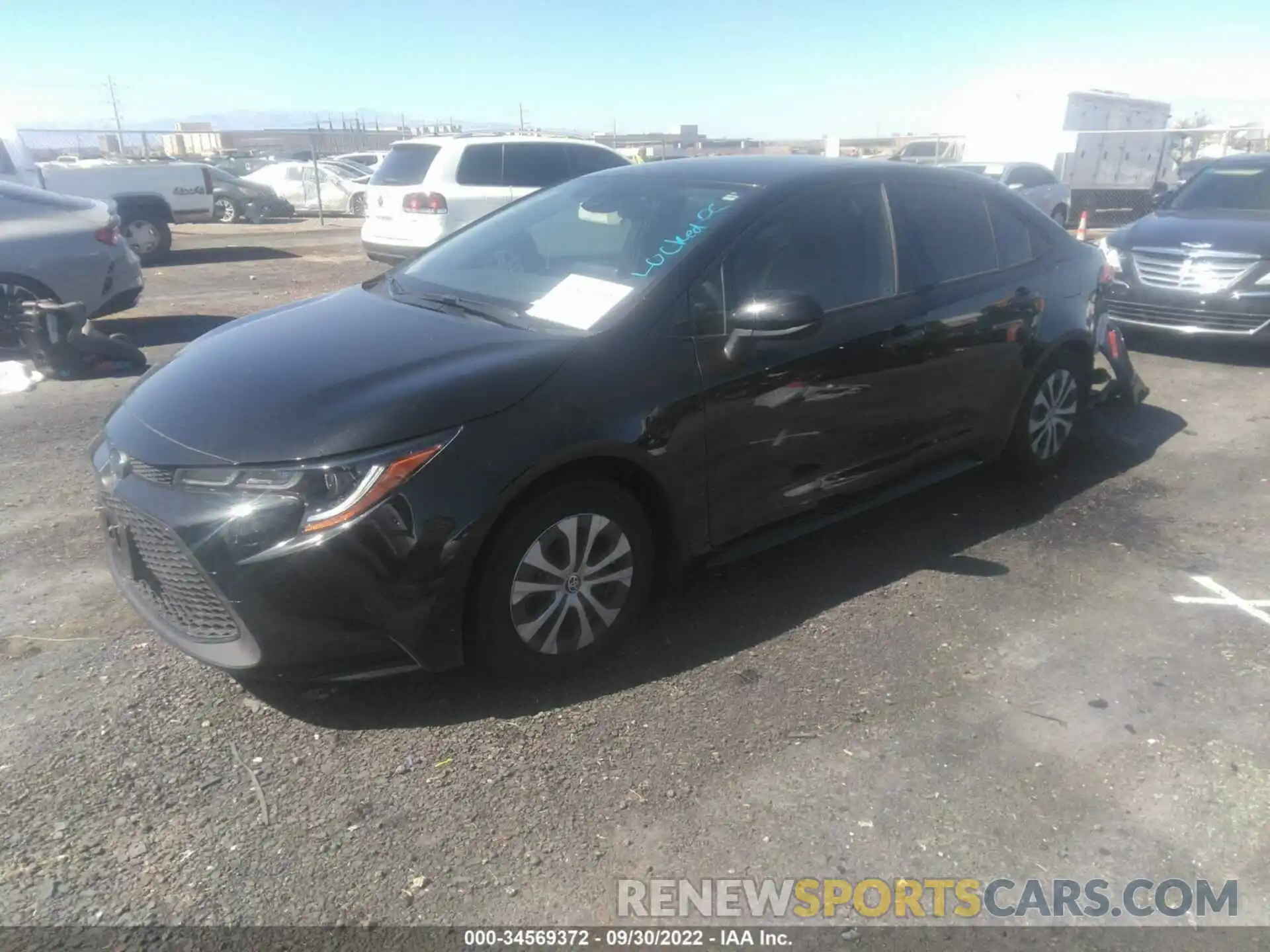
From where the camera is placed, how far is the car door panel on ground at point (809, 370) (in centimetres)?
350

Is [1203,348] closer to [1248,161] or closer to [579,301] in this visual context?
[1248,161]

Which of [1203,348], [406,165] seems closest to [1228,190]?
[1203,348]

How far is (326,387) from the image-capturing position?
3010mm

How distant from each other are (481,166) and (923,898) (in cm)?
1074

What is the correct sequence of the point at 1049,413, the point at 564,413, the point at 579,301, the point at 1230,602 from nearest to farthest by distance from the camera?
the point at 564,413 → the point at 579,301 → the point at 1230,602 → the point at 1049,413

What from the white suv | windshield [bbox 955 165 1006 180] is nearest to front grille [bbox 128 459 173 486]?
the white suv

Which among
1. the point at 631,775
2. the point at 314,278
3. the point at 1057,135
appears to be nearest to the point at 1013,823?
the point at 631,775

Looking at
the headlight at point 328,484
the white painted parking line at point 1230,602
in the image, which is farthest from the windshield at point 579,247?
A: the white painted parking line at point 1230,602

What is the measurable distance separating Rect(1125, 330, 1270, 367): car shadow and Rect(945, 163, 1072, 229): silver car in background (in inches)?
366

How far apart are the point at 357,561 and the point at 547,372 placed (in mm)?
846

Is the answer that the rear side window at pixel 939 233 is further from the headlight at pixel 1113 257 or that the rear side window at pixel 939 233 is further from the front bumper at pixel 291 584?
the headlight at pixel 1113 257

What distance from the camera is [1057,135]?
71.6ft

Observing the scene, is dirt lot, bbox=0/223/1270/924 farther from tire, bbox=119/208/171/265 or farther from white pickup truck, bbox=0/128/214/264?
tire, bbox=119/208/171/265

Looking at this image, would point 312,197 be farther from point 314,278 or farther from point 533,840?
point 533,840
